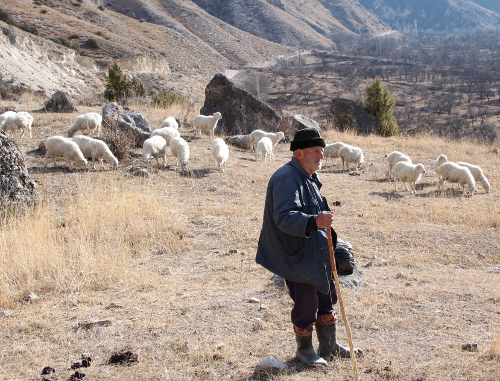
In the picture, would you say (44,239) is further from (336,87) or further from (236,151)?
(336,87)

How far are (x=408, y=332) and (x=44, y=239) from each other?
4680 mm

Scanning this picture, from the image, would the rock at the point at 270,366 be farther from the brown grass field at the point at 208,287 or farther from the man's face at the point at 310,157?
the man's face at the point at 310,157

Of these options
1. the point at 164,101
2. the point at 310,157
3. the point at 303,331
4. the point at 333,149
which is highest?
the point at 164,101

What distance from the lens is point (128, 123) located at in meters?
13.0

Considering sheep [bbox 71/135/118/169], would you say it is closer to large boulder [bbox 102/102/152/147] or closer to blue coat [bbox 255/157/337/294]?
large boulder [bbox 102/102/152/147]

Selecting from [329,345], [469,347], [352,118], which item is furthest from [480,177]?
[352,118]

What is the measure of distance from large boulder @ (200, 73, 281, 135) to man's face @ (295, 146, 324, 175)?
14.5m

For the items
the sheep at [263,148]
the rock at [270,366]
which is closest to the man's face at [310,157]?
the rock at [270,366]

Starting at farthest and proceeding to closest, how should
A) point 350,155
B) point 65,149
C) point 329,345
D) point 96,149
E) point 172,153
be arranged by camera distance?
point 350,155 < point 172,153 < point 96,149 < point 65,149 < point 329,345

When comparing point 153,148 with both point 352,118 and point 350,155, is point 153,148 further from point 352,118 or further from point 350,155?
point 352,118

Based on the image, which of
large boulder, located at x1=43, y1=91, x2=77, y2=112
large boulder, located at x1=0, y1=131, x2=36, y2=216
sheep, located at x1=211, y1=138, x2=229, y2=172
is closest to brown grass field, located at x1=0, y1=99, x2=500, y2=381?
large boulder, located at x1=0, y1=131, x2=36, y2=216

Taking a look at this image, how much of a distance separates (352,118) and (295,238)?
19.2 metres

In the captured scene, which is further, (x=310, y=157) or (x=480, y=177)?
(x=480, y=177)

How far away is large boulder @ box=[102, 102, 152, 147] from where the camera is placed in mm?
12977
